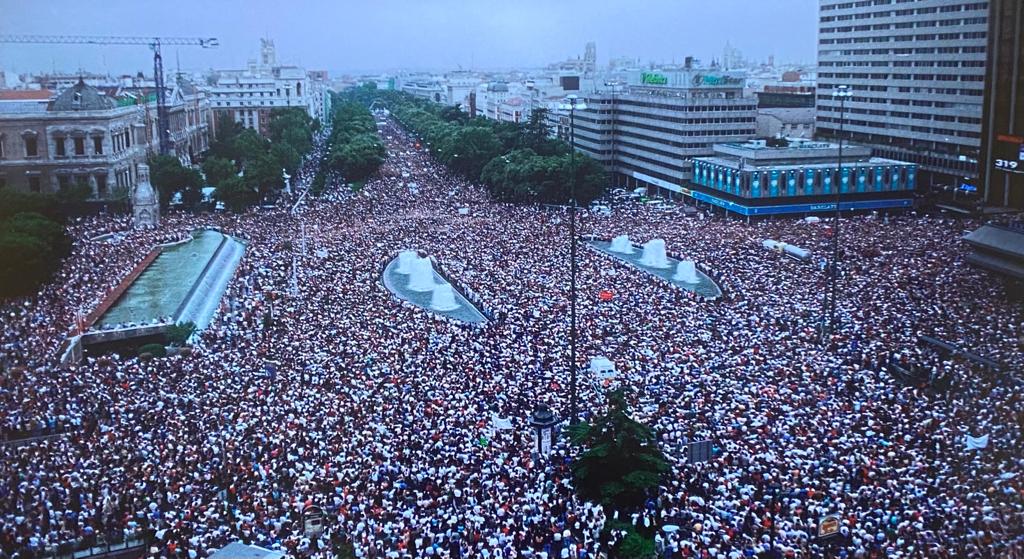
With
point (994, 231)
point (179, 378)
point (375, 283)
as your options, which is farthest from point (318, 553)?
point (994, 231)

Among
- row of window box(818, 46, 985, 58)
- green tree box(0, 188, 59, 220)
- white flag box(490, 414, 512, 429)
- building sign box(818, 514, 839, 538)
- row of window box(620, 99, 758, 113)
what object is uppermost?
row of window box(818, 46, 985, 58)

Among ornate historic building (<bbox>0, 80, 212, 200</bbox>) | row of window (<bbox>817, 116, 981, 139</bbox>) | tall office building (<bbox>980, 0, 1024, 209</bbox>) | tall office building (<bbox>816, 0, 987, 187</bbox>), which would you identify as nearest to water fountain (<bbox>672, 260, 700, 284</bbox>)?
tall office building (<bbox>980, 0, 1024, 209</bbox>)

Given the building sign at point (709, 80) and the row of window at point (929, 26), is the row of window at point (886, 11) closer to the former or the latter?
the row of window at point (929, 26)

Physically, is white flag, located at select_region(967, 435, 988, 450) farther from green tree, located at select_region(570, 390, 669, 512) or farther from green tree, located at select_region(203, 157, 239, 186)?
green tree, located at select_region(203, 157, 239, 186)

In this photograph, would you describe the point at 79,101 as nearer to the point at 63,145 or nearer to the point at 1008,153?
the point at 63,145

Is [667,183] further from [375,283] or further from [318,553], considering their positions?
[318,553]

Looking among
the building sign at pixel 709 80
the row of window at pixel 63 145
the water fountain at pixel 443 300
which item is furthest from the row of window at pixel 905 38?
the row of window at pixel 63 145

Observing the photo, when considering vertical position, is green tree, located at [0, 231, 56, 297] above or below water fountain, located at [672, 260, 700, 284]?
above
